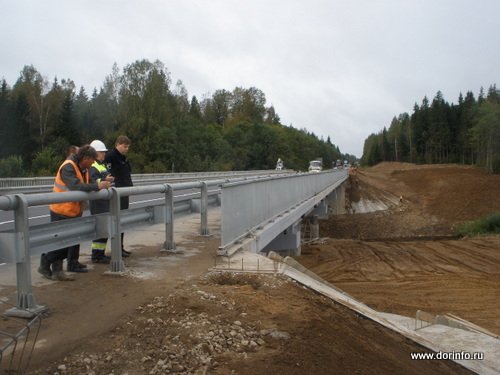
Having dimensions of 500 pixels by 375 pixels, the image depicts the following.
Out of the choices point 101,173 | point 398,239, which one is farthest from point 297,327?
point 398,239

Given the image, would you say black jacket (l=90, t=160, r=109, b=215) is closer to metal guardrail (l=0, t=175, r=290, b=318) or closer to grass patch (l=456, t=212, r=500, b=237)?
metal guardrail (l=0, t=175, r=290, b=318)

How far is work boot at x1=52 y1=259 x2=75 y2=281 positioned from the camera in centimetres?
598

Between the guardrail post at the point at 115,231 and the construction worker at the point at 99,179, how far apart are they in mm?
243

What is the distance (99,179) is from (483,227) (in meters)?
31.5

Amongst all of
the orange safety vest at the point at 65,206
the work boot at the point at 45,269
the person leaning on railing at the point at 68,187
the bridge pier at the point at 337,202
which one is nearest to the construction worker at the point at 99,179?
the person leaning on railing at the point at 68,187

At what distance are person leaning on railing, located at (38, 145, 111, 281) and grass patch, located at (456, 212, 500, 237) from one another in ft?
100

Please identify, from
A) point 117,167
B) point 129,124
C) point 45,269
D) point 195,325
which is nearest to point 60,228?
point 45,269

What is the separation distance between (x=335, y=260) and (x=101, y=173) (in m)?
16.4

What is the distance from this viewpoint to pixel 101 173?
22.2 feet

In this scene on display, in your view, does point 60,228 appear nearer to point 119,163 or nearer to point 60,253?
point 60,253

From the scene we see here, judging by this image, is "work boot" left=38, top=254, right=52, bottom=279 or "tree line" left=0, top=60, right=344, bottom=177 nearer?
"work boot" left=38, top=254, right=52, bottom=279

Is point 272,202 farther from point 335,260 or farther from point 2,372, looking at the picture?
point 335,260

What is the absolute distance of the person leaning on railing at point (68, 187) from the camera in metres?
5.64

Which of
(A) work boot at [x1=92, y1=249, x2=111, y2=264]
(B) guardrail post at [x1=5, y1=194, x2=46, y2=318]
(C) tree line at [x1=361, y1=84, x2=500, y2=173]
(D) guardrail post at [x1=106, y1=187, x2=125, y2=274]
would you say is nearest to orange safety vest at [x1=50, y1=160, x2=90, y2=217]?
(D) guardrail post at [x1=106, y1=187, x2=125, y2=274]
